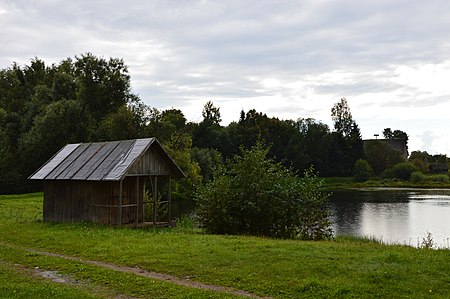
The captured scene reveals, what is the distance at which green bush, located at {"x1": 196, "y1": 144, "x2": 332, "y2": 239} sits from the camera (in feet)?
69.7

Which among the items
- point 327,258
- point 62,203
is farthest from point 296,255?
point 62,203

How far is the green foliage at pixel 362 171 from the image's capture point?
291ft

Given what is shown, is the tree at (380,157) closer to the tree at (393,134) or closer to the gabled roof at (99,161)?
the tree at (393,134)

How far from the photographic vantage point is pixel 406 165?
292 feet

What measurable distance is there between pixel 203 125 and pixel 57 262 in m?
74.4

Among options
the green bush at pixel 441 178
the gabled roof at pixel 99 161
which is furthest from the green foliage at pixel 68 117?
the green bush at pixel 441 178

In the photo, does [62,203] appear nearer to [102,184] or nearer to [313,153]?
[102,184]

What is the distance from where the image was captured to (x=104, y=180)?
68.3 feet

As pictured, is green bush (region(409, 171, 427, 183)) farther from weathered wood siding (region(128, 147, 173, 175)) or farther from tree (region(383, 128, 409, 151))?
weathered wood siding (region(128, 147, 173, 175))

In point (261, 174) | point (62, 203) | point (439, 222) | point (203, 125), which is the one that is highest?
point (203, 125)

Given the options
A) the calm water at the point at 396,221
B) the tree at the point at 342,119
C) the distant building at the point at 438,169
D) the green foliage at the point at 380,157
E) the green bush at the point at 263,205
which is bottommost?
the calm water at the point at 396,221

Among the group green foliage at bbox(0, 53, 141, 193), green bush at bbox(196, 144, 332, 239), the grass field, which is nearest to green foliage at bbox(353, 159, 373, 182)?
green foliage at bbox(0, 53, 141, 193)

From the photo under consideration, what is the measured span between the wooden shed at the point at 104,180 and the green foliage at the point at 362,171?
70568 mm

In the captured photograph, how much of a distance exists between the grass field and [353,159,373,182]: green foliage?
76.5 metres
